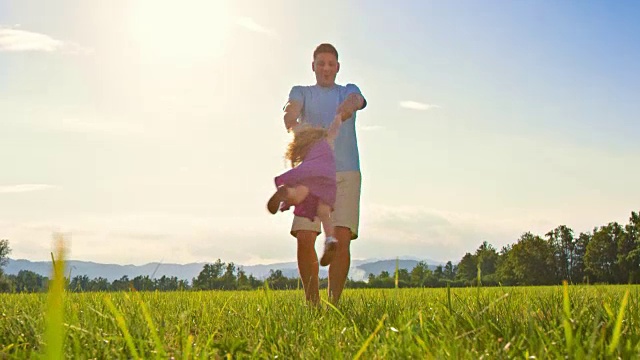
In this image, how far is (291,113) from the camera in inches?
263

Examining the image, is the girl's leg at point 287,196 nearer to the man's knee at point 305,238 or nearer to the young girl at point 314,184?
the young girl at point 314,184

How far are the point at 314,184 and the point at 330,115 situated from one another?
0.82 metres

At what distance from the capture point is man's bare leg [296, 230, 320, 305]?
6379 mm

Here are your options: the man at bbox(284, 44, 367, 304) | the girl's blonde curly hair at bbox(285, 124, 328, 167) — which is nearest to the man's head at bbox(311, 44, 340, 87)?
the man at bbox(284, 44, 367, 304)

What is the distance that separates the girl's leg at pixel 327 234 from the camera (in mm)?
6070

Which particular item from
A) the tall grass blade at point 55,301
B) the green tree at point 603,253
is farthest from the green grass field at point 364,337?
the green tree at point 603,253

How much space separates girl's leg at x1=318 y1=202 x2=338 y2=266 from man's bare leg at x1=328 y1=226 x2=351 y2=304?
0.57ft

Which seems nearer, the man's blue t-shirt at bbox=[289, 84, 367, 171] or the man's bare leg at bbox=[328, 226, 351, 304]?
the man's bare leg at bbox=[328, 226, 351, 304]

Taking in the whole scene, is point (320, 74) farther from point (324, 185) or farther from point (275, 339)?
point (275, 339)

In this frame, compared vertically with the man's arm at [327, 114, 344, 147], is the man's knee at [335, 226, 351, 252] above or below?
below

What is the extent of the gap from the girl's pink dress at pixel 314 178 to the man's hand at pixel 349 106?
327mm

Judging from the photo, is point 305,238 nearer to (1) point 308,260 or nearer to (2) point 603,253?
(1) point 308,260

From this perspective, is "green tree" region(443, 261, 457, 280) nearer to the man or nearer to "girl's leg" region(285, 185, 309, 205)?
the man

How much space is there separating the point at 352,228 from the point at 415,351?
162 inches
